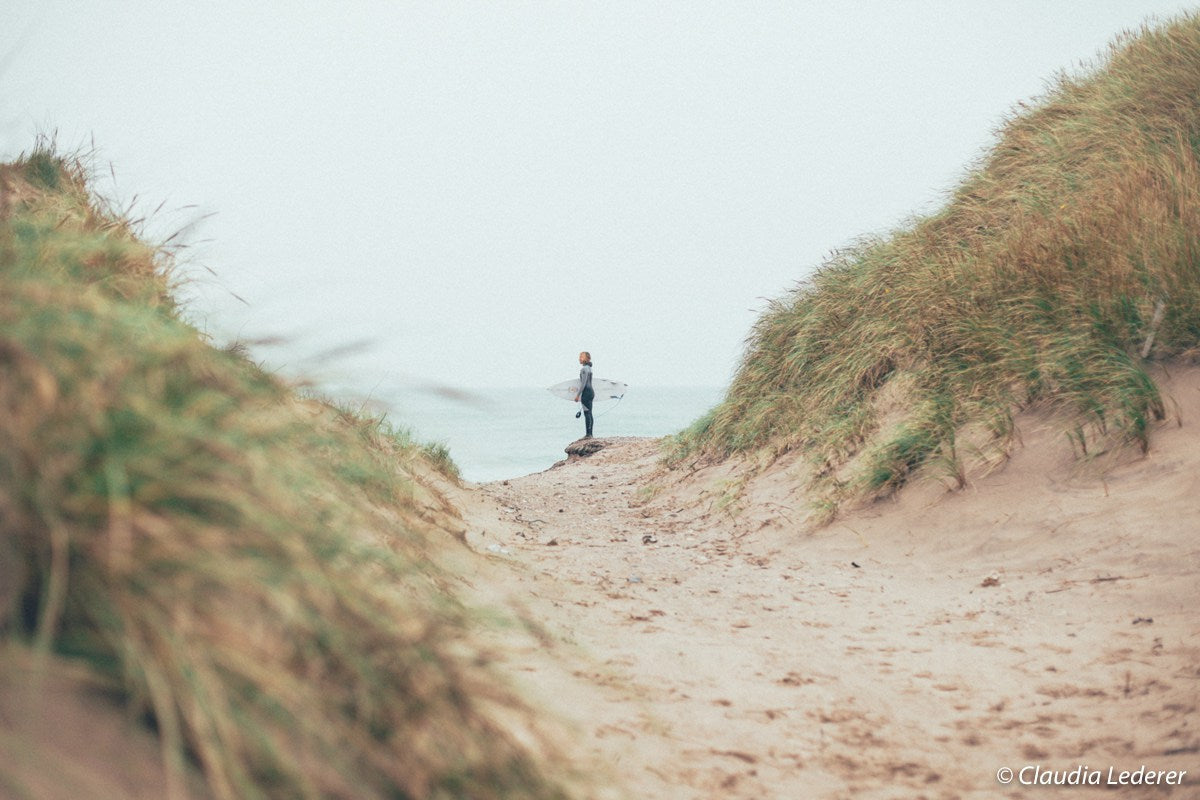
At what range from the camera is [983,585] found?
4184mm

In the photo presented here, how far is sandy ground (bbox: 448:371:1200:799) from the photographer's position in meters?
2.26

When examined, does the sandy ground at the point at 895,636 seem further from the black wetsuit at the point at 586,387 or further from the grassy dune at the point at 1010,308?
the black wetsuit at the point at 586,387

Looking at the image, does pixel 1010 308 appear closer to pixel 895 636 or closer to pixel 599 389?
pixel 895 636

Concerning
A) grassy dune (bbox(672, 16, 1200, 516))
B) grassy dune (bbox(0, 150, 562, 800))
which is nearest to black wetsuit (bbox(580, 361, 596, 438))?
grassy dune (bbox(672, 16, 1200, 516))

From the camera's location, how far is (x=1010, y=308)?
5707 millimetres

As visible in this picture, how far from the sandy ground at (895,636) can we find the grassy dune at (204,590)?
0.78 feet

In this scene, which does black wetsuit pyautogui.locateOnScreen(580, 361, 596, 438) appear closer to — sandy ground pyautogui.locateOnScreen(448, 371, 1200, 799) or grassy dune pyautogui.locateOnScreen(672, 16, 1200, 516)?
grassy dune pyautogui.locateOnScreen(672, 16, 1200, 516)

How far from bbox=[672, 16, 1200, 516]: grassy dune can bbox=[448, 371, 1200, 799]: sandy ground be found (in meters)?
0.28

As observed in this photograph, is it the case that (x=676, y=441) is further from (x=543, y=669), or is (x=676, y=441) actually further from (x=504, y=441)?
(x=504, y=441)

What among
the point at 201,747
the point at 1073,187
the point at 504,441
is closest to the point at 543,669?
the point at 201,747

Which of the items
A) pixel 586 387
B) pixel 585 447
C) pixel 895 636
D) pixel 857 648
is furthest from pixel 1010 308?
pixel 586 387

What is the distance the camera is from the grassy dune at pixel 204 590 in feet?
3.72

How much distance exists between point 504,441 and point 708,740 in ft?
81.4

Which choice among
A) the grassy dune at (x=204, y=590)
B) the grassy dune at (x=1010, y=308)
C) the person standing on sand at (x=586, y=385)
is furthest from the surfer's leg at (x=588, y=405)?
the grassy dune at (x=204, y=590)
